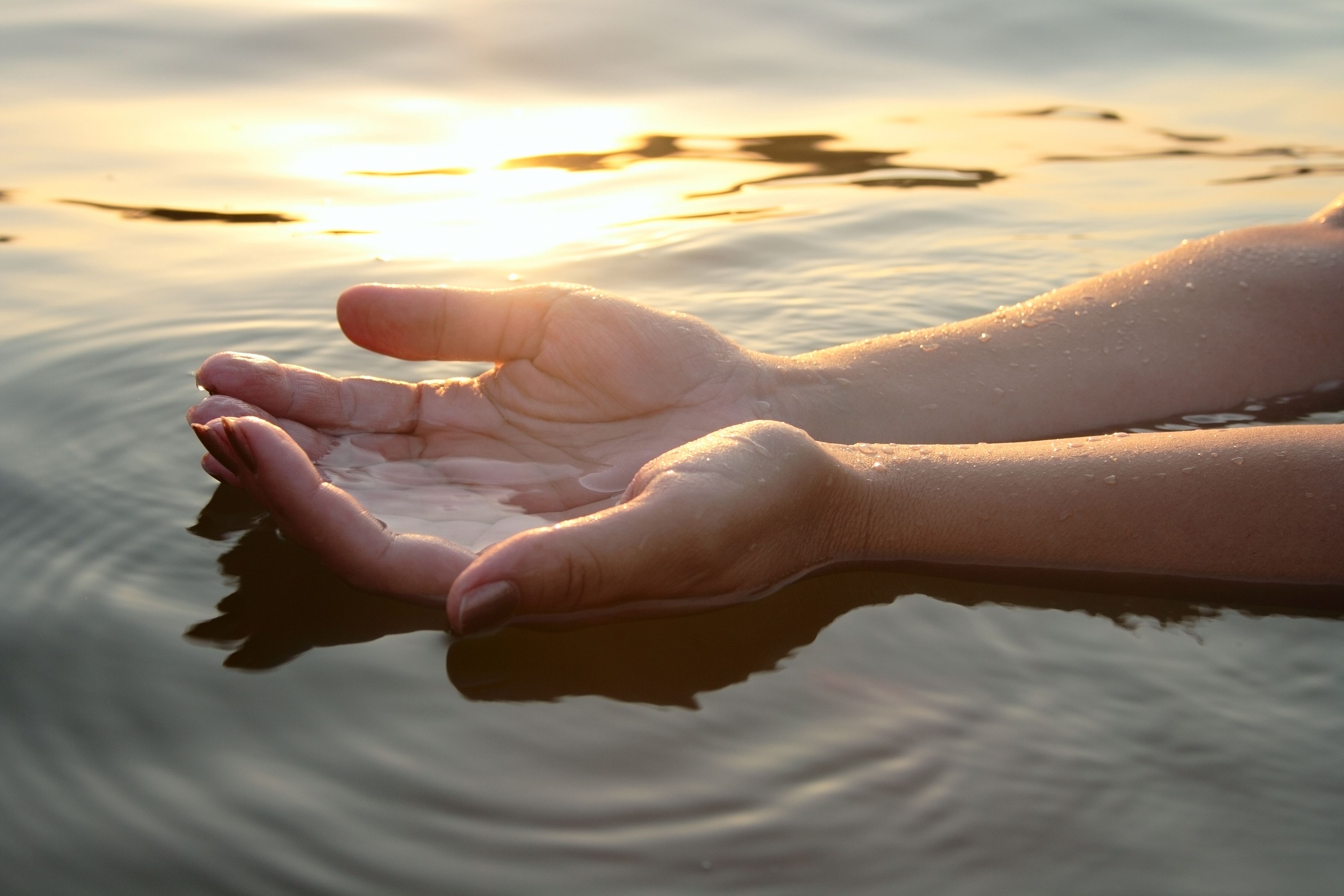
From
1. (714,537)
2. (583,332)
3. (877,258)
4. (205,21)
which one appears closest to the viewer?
(714,537)

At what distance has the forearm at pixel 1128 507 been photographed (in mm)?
1896

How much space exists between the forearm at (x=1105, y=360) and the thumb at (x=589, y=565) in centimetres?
79

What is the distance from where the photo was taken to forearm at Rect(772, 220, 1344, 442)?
8.15 ft

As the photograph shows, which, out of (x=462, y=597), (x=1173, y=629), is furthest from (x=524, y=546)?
(x=1173, y=629)

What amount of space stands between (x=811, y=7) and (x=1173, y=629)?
19.1ft

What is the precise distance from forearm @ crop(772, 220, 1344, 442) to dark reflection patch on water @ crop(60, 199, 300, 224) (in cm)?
250

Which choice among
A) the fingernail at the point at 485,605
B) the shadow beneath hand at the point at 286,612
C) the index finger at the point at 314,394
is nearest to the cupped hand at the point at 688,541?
the fingernail at the point at 485,605

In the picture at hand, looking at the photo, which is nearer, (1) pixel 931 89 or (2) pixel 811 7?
(1) pixel 931 89

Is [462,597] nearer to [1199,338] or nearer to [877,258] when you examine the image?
[1199,338]

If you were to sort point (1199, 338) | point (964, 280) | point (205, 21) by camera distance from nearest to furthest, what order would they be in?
point (1199, 338) < point (964, 280) < point (205, 21)

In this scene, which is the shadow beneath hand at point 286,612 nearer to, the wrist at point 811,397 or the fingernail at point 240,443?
the fingernail at point 240,443

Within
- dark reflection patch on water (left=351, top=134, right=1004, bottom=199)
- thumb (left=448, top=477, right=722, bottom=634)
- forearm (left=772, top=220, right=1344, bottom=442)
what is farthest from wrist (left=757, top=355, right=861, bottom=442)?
dark reflection patch on water (left=351, top=134, right=1004, bottom=199)

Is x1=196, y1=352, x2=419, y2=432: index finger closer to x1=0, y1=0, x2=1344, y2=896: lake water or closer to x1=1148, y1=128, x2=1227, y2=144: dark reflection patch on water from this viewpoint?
x1=0, y1=0, x2=1344, y2=896: lake water

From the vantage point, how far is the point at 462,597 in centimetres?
156
